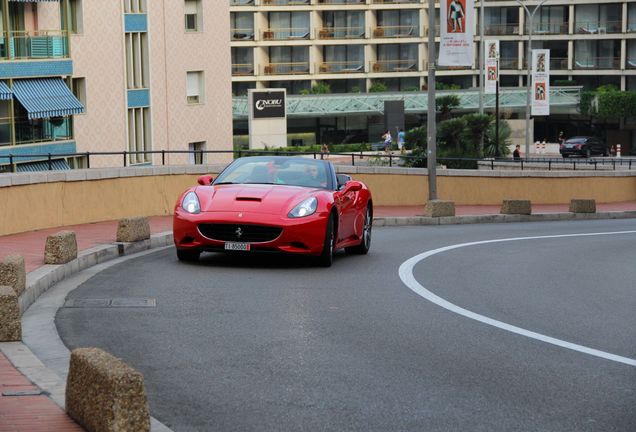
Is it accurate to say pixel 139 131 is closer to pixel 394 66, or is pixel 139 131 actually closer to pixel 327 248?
pixel 327 248

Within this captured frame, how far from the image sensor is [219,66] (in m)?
62.1

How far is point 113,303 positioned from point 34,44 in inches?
1534

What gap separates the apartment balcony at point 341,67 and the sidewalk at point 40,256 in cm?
6055

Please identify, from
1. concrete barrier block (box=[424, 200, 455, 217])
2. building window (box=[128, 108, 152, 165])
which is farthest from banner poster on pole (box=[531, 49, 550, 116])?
concrete barrier block (box=[424, 200, 455, 217])

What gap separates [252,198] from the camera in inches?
574

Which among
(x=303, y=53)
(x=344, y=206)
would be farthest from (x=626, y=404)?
(x=303, y=53)

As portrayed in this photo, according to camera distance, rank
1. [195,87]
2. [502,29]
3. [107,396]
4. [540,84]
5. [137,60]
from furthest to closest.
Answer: [502,29] < [540,84] < [195,87] < [137,60] < [107,396]

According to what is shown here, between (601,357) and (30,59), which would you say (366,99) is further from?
(601,357)

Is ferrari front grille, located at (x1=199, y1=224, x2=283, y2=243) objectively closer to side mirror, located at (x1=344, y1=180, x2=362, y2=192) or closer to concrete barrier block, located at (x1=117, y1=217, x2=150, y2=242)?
side mirror, located at (x1=344, y1=180, x2=362, y2=192)

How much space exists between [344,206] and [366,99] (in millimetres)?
74015

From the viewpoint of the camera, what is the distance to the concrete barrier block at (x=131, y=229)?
16.4 meters

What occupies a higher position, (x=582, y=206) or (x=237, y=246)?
(x=237, y=246)

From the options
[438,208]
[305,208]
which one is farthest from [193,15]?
[305,208]

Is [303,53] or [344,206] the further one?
[303,53]
